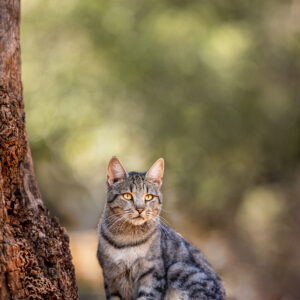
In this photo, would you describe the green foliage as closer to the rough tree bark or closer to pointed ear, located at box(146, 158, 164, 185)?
pointed ear, located at box(146, 158, 164, 185)

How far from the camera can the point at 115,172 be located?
4.73 metres

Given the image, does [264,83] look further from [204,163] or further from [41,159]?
[41,159]

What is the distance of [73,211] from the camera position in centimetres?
1274

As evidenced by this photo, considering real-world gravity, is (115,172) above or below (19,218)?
above

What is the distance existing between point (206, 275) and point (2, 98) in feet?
7.53

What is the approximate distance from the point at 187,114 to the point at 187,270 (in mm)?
6850

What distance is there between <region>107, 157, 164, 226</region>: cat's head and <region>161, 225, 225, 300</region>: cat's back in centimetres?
30

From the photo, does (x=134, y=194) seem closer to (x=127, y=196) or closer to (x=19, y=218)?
(x=127, y=196)

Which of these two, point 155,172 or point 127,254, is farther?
point 155,172

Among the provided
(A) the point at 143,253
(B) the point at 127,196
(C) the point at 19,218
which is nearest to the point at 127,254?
(A) the point at 143,253

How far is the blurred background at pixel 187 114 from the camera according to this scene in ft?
34.1

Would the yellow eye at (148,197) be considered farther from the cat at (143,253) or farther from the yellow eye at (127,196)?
the yellow eye at (127,196)

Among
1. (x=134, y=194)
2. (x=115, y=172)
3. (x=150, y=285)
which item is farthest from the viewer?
(x=115, y=172)

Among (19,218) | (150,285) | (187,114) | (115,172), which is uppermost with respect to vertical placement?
(187,114)
